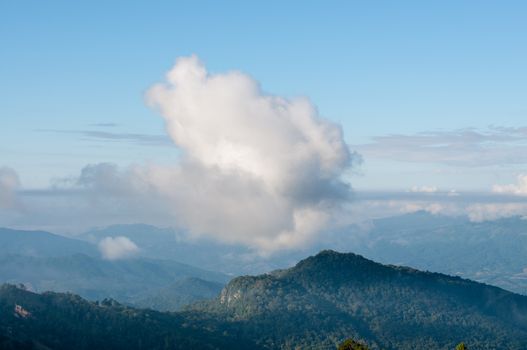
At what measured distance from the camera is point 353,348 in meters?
164

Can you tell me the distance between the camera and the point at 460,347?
156 metres

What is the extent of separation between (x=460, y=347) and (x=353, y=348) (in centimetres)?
2216
